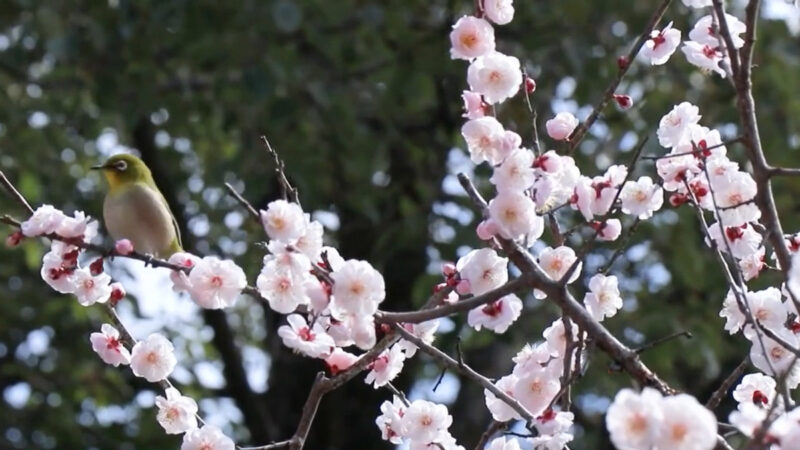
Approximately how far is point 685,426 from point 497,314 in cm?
71

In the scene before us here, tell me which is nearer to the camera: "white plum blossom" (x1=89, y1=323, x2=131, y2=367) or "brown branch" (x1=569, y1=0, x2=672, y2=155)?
"brown branch" (x1=569, y1=0, x2=672, y2=155)

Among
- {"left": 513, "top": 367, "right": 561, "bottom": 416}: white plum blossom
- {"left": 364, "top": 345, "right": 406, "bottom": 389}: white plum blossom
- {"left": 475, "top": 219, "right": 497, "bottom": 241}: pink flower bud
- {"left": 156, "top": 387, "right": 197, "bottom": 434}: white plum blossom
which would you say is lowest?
{"left": 156, "top": 387, "right": 197, "bottom": 434}: white plum blossom

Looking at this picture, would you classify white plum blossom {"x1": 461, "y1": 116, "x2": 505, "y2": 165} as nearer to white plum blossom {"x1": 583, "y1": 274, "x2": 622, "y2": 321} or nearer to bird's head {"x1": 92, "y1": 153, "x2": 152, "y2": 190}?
white plum blossom {"x1": 583, "y1": 274, "x2": 622, "y2": 321}

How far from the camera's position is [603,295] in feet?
7.69

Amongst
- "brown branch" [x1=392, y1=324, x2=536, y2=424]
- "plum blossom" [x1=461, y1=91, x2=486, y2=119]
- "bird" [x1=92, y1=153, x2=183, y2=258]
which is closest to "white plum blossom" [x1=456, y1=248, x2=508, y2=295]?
"brown branch" [x1=392, y1=324, x2=536, y2=424]

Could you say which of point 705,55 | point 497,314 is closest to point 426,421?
point 497,314

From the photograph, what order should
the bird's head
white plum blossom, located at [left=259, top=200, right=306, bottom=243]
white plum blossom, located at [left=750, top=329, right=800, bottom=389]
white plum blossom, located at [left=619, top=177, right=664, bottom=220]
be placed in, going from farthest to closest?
the bird's head
white plum blossom, located at [left=619, top=177, right=664, bottom=220]
white plum blossom, located at [left=750, top=329, right=800, bottom=389]
white plum blossom, located at [left=259, top=200, right=306, bottom=243]

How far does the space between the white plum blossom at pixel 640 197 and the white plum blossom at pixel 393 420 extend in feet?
1.76

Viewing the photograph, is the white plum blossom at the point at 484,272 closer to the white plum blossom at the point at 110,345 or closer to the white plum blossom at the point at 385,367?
the white plum blossom at the point at 385,367

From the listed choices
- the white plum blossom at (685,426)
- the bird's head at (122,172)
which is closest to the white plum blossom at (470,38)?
the white plum blossom at (685,426)

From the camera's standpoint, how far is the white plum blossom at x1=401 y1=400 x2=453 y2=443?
7.47 feet

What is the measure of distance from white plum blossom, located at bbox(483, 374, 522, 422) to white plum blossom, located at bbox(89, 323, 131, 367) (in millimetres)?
660

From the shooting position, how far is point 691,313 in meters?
5.11

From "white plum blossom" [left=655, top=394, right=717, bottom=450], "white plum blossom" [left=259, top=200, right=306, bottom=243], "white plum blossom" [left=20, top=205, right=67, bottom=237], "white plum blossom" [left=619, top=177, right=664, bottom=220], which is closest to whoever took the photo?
"white plum blossom" [left=655, top=394, right=717, bottom=450]
